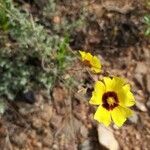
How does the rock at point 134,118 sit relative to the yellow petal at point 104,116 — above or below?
above

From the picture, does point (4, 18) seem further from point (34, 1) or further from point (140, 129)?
point (140, 129)

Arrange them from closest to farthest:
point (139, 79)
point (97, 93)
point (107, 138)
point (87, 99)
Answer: point (97, 93), point (107, 138), point (87, 99), point (139, 79)

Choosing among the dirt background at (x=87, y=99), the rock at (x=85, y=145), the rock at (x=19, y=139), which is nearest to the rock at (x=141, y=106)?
the dirt background at (x=87, y=99)

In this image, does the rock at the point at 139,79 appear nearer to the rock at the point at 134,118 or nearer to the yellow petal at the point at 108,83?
the rock at the point at 134,118

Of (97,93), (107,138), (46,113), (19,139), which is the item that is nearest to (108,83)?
(97,93)

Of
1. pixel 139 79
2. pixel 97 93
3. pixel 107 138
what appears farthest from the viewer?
pixel 139 79

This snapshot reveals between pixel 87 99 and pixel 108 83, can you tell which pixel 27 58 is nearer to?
pixel 87 99

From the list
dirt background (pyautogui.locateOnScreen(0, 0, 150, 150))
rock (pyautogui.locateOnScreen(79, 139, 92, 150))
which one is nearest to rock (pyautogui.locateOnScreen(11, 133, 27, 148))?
dirt background (pyautogui.locateOnScreen(0, 0, 150, 150))

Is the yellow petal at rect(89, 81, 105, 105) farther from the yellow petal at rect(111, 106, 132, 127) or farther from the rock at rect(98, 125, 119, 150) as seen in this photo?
the rock at rect(98, 125, 119, 150)
